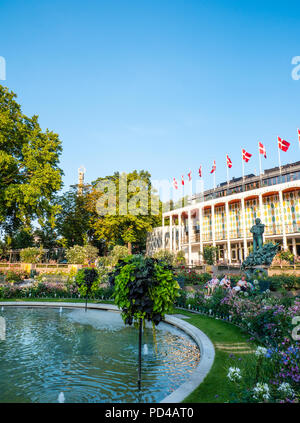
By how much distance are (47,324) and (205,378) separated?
27.5 feet

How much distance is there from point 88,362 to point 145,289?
337 centimetres

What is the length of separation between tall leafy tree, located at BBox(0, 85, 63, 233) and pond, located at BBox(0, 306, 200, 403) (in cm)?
1456

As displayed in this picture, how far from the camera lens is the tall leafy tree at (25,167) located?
24266mm

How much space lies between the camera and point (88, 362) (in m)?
7.14

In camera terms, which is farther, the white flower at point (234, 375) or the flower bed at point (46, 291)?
the flower bed at point (46, 291)

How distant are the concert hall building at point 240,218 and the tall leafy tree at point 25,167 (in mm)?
25628

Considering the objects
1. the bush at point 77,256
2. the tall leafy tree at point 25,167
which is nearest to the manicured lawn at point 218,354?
the tall leafy tree at point 25,167

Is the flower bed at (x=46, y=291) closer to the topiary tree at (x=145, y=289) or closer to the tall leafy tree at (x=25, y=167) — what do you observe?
the tall leafy tree at (x=25, y=167)

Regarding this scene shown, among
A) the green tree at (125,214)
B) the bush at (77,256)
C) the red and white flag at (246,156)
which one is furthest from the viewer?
the green tree at (125,214)

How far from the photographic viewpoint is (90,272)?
1501cm

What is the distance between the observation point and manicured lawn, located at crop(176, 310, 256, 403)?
4789mm

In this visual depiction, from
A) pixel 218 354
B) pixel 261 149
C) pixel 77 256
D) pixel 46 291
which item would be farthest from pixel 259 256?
pixel 261 149

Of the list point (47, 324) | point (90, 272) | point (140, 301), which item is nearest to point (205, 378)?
point (140, 301)
